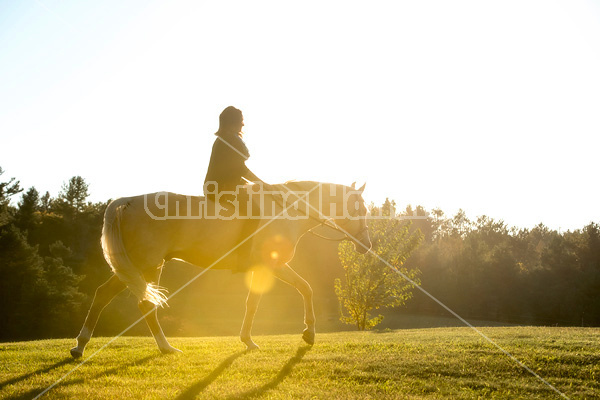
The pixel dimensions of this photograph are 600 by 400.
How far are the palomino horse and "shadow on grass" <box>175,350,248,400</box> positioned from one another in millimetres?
1236

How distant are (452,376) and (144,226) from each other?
5.56 m

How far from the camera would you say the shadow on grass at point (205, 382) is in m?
5.58

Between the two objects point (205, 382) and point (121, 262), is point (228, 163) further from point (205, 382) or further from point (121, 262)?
point (205, 382)

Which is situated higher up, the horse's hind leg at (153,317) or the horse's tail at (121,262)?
the horse's tail at (121,262)

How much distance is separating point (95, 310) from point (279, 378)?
12.7 feet

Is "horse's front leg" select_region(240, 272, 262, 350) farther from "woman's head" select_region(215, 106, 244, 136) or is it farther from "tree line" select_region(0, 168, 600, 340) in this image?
"tree line" select_region(0, 168, 600, 340)

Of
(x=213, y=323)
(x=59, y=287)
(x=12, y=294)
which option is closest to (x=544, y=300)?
(x=213, y=323)

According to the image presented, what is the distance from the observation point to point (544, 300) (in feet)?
181

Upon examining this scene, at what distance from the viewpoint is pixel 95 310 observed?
27.2 ft

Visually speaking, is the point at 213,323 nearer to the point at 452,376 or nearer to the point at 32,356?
the point at 32,356

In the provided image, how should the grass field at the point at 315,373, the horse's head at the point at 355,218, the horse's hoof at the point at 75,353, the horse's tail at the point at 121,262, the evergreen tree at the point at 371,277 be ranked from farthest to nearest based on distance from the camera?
the evergreen tree at the point at 371,277 → the horse's head at the point at 355,218 → the horse's hoof at the point at 75,353 → the horse's tail at the point at 121,262 → the grass field at the point at 315,373

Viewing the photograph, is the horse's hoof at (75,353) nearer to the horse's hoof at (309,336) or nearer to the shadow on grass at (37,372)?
the shadow on grass at (37,372)

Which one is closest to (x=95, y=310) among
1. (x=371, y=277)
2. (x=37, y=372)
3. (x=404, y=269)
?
(x=37, y=372)

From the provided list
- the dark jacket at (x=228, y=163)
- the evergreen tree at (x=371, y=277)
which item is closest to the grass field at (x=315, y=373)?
the dark jacket at (x=228, y=163)
